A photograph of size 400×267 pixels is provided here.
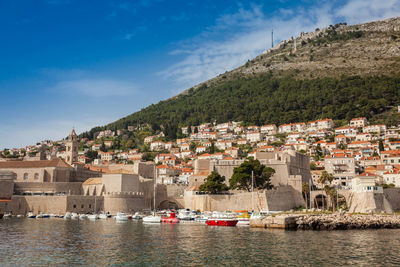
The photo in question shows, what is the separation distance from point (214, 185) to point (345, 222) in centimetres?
1817

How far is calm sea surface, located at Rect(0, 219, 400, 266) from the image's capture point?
1753 cm

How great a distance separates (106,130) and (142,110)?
66.4 feet

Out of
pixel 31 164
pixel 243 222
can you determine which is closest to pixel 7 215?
pixel 31 164

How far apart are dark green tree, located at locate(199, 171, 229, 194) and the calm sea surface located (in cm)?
1811

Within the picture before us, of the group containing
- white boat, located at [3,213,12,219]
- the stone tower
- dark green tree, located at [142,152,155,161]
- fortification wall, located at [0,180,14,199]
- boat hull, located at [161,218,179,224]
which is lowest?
boat hull, located at [161,218,179,224]

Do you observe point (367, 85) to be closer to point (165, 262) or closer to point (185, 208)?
point (185, 208)

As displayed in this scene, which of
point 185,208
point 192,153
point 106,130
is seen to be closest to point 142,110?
point 106,130

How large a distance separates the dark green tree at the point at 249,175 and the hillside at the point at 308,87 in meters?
55.4

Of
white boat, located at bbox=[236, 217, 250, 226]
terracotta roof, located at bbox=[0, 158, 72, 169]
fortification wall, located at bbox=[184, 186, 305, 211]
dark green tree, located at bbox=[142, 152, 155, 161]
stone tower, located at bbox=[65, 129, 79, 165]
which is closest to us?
white boat, located at bbox=[236, 217, 250, 226]

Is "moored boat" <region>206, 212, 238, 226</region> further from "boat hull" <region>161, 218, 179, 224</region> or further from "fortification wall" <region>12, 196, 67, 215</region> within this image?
"fortification wall" <region>12, 196, 67, 215</region>

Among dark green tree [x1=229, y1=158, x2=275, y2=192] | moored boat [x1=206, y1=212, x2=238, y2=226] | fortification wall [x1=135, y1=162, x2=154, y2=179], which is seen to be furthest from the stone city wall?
fortification wall [x1=135, y1=162, x2=154, y2=179]

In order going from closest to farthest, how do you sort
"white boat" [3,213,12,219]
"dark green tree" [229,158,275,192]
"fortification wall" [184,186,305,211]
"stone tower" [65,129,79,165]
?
"fortification wall" [184,186,305,211] < "white boat" [3,213,12,219] < "dark green tree" [229,158,275,192] < "stone tower" [65,129,79,165]

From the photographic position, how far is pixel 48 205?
44625 millimetres

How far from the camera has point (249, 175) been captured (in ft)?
149
